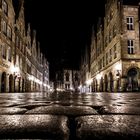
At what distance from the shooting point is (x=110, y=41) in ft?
98.2

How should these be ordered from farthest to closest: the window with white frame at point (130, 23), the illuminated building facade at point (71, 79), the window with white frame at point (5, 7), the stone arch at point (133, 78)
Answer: the illuminated building facade at point (71, 79)
the window with white frame at point (130, 23)
the stone arch at point (133, 78)
the window with white frame at point (5, 7)

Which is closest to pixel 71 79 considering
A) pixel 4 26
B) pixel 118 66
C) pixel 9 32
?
pixel 118 66

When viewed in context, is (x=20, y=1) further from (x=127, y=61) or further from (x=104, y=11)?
(x=127, y=61)

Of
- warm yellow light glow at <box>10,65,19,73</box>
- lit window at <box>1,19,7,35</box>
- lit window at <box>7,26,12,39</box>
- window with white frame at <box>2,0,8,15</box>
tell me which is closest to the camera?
lit window at <box>1,19,7,35</box>

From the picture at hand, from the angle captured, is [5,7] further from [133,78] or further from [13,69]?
[133,78]

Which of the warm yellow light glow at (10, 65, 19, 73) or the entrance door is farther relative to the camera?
the warm yellow light glow at (10, 65, 19, 73)

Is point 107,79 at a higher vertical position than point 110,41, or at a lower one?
lower

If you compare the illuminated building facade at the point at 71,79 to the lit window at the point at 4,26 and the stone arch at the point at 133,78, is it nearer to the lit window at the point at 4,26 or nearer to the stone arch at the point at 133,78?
the stone arch at the point at 133,78

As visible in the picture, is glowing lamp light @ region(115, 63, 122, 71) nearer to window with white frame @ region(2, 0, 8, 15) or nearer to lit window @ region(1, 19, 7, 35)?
lit window @ region(1, 19, 7, 35)

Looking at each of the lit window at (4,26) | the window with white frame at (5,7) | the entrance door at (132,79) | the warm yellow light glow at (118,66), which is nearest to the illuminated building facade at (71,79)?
the warm yellow light glow at (118,66)

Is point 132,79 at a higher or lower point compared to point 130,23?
lower

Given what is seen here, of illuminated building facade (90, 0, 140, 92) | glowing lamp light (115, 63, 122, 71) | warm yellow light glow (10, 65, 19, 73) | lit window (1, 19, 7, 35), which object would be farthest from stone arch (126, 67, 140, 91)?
lit window (1, 19, 7, 35)

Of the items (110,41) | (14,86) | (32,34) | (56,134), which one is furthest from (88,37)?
(56,134)

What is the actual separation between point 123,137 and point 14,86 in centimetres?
2691
